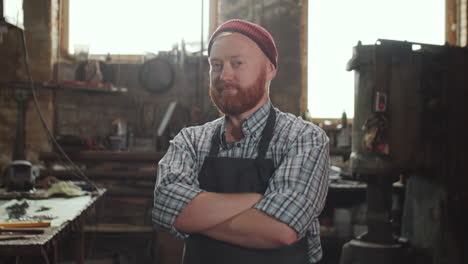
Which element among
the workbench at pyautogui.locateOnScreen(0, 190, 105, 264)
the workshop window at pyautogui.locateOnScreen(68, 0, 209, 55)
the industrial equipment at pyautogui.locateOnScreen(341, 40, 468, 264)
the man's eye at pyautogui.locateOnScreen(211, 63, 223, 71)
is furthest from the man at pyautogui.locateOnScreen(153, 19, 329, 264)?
the workshop window at pyautogui.locateOnScreen(68, 0, 209, 55)

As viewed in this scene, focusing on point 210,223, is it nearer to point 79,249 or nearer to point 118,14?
point 79,249

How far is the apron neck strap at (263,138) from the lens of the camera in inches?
75.1

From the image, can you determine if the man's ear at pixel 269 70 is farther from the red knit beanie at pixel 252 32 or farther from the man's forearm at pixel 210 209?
the man's forearm at pixel 210 209

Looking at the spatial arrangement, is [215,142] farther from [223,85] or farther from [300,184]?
[300,184]

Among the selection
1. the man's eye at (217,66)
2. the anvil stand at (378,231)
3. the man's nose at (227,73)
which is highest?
the man's eye at (217,66)

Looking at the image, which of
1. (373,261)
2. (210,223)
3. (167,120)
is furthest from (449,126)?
(167,120)

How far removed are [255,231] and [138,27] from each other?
5.52 m

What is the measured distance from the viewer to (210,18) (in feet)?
22.7

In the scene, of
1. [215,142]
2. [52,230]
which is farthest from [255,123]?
[52,230]

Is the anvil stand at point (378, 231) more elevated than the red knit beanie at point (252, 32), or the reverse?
the red knit beanie at point (252, 32)

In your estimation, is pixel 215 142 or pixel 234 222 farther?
pixel 215 142

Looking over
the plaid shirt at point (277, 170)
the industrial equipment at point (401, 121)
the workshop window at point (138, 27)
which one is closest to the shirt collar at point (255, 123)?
the plaid shirt at point (277, 170)

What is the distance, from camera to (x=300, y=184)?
1779 millimetres

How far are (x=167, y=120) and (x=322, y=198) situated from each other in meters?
4.86
